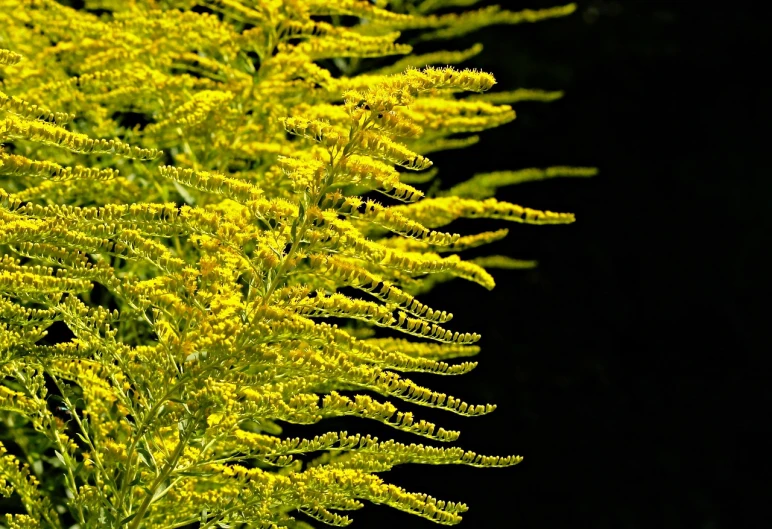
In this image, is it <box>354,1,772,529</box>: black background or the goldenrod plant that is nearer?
the goldenrod plant

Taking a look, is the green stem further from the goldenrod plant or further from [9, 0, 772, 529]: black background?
[9, 0, 772, 529]: black background

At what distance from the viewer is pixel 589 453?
298 inches

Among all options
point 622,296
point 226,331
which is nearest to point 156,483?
point 226,331

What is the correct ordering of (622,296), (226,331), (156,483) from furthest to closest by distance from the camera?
(622,296), (156,483), (226,331)

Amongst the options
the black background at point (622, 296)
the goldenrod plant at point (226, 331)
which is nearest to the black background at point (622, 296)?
the black background at point (622, 296)

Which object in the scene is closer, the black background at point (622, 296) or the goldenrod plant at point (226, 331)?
the goldenrod plant at point (226, 331)

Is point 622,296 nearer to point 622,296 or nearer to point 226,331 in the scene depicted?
point 622,296

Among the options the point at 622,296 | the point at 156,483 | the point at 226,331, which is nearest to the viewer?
the point at 226,331

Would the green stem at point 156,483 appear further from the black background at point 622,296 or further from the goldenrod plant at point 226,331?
the black background at point 622,296

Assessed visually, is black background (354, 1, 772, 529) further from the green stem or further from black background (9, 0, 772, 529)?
the green stem

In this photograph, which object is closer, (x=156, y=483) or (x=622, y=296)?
(x=156, y=483)

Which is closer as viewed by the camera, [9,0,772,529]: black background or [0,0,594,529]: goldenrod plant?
[0,0,594,529]: goldenrod plant

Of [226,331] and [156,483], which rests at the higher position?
[226,331]

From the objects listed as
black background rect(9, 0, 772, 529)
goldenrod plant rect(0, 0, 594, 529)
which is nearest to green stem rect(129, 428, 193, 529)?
goldenrod plant rect(0, 0, 594, 529)
